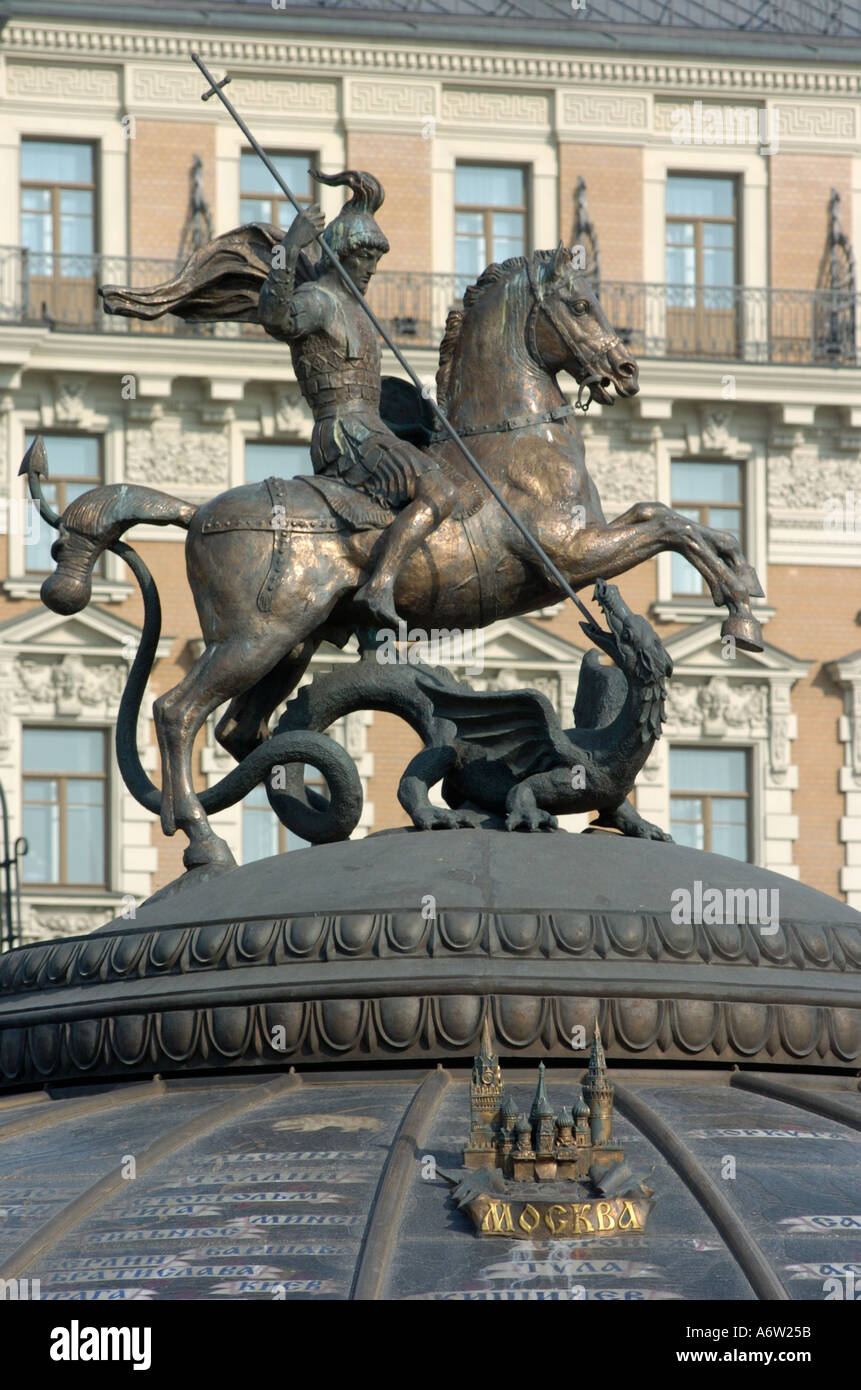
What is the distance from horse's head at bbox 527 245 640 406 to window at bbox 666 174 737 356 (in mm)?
25612

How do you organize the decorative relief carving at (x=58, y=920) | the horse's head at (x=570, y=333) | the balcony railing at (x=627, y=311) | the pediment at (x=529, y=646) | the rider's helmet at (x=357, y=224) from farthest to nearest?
the balcony railing at (x=627, y=311)
the pediment at (x=529, y=646)
the decorative relief carving at (x=58, y=920)
the horse's head at (x=570, y=333)
the rider's helmet at (x=357, y=224)

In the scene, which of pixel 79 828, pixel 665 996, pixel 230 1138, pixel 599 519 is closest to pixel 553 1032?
pixel 665 996

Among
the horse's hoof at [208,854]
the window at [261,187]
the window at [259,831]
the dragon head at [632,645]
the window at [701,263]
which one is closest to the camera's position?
the dragon head at [632,645]

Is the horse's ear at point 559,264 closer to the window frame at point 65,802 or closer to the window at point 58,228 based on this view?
the window frame at point 65,802

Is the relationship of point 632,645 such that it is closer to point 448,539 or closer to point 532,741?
point 532,741

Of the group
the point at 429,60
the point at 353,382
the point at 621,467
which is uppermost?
the point at 429,60

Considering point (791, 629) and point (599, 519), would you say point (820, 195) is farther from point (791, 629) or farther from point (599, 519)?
point (599, 519)

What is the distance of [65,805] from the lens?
33375 millimetres

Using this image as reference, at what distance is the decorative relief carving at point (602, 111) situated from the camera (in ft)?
120

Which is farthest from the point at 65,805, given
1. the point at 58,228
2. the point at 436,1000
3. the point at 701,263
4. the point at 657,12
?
the point at 436,1000

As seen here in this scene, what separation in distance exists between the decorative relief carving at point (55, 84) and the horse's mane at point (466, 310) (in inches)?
992

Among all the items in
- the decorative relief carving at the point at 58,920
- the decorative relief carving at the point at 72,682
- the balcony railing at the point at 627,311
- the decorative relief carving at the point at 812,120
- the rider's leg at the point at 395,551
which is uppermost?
the decorative relief carving at the point at 812,120

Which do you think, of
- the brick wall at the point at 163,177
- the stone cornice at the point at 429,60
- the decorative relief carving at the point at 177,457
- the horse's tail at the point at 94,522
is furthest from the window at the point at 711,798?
the horse's tail at the point at 94,522

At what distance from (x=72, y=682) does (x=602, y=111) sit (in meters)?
9.68
